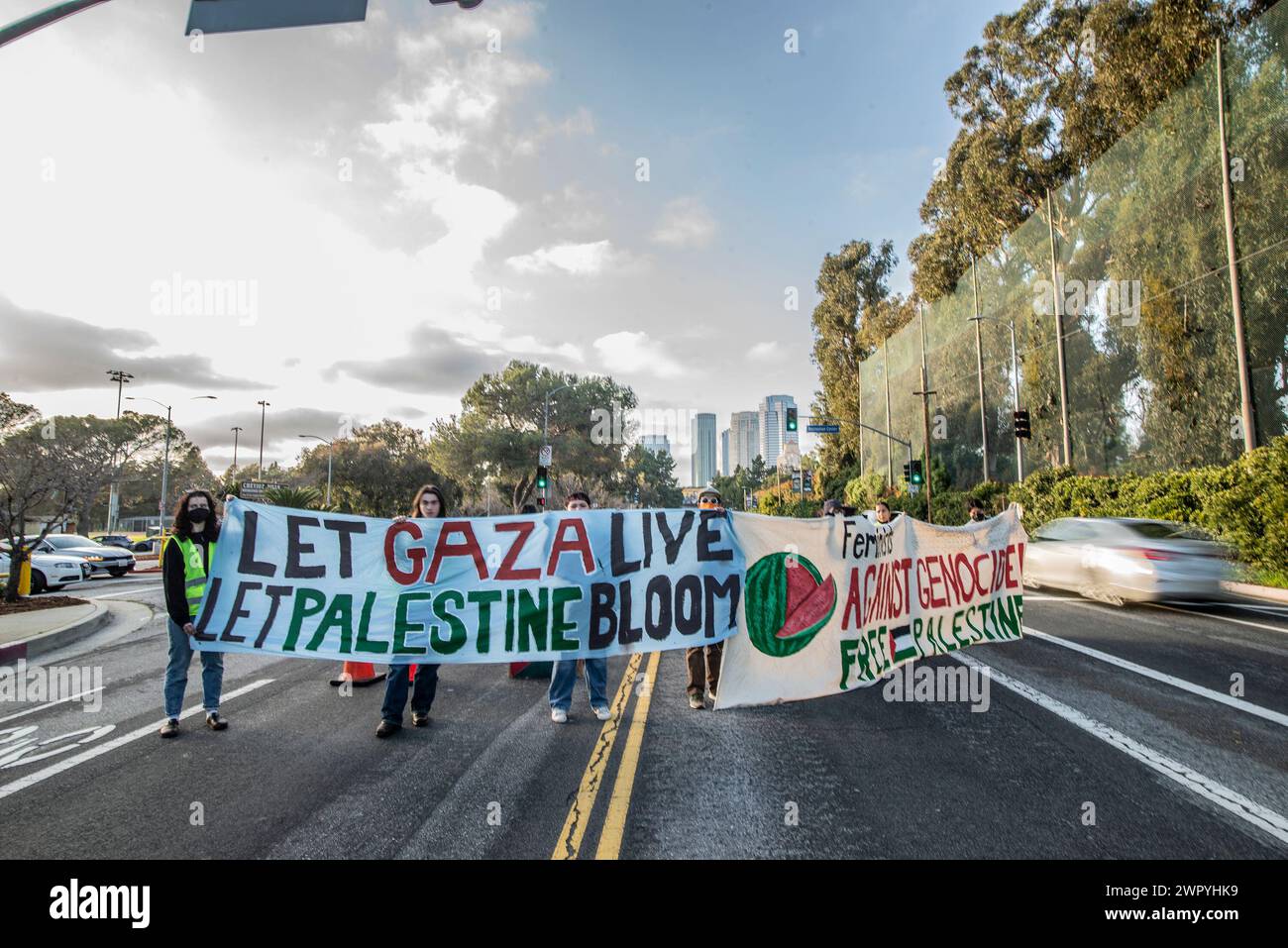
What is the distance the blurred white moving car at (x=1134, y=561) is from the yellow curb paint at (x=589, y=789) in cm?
935

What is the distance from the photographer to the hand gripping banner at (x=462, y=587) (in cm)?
518

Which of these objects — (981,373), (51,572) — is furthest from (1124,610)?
(51,572)

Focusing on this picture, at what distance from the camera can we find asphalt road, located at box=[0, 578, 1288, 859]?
317 cm

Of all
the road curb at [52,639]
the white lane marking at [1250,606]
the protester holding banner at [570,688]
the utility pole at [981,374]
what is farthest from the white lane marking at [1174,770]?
the utility pole at [981,374]

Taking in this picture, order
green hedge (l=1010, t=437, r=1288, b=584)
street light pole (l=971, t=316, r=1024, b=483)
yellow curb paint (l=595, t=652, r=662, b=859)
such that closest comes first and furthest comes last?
1. yellow curb paint (l=595, t=652, r=662, b=859)
2. green hedge (l=1010, t=437, r=1288, b=584)
3. street light pole (l=971, t=316, r=1024, b=483)

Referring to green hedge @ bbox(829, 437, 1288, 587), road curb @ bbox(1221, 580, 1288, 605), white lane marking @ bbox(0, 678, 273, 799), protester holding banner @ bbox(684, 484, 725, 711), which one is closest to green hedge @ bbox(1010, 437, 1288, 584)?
green hedge @ bbox(829, 437, 1288, 587)

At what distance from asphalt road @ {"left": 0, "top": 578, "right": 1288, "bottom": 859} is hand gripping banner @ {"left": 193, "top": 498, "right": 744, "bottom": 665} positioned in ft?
2.19

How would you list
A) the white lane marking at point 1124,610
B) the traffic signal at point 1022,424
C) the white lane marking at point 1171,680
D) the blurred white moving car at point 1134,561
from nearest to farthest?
1. the white lane marking at point 1171,680
2. the white lane marking at point 1124,610
3. the blurred white moving car at point 1134,561
4. the traffic signal at point 1022,424

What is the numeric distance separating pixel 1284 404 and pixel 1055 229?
559 inches

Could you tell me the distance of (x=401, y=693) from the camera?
4965 millimetres

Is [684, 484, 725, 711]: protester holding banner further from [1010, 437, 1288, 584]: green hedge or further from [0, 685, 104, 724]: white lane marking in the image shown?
[1010, 437, 1288, 584]: green hedge

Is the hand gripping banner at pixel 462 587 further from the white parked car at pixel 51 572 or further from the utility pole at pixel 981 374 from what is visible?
the utility pole at pixel 981 374

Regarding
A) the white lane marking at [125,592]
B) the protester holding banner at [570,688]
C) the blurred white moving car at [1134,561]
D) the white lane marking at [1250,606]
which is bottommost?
the white lane marking at [125,592]

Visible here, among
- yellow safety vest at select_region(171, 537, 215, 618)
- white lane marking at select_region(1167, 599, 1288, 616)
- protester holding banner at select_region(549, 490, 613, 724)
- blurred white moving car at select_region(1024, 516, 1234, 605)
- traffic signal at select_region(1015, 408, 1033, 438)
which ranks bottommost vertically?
white lane marking at select_region(1167, 599, 1288, 616)
